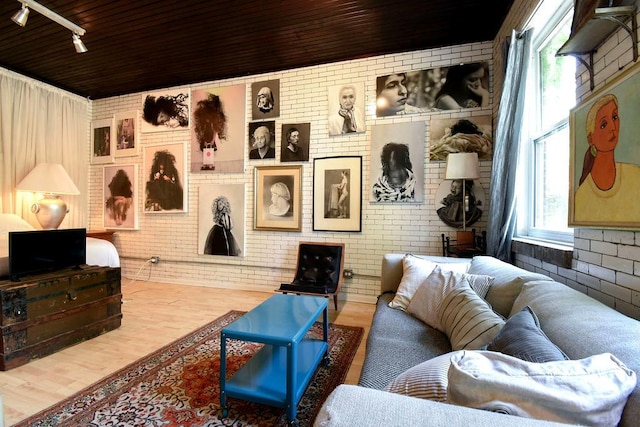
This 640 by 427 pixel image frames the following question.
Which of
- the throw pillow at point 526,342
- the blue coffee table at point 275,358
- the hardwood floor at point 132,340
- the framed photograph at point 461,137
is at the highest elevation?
the framed photograph at point 461,137

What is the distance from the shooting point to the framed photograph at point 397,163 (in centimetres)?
349

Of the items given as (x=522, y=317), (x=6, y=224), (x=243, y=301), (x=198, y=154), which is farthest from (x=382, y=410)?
(x=6, y=224)

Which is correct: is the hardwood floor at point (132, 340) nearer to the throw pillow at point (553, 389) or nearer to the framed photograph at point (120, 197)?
the framed photograph at point (120, 197)

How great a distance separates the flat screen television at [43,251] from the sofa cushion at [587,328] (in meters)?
3.57

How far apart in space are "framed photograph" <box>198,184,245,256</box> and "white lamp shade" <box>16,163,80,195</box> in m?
1.91

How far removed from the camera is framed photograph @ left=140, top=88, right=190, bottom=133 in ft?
14.6

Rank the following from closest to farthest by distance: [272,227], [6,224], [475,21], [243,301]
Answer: [475,21], [6,224], [243,301], [272,227]

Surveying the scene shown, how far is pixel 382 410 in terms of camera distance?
1.88 ft

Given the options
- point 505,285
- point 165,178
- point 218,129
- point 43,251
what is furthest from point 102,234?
point 505,285

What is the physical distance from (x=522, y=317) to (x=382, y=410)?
81cm

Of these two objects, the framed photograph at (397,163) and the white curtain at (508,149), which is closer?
the white curtain at (508,149)

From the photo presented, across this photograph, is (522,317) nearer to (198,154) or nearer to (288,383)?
(288,383)

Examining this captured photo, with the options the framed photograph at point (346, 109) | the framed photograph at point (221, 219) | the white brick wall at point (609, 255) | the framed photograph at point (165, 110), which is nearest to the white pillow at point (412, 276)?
the white brick wall at point (609, 255)

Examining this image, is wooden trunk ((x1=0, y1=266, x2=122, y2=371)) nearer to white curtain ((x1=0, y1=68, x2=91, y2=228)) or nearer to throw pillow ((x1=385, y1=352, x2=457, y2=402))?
white curtain ((x1=0, y1=68, x2=91, y2=228))
